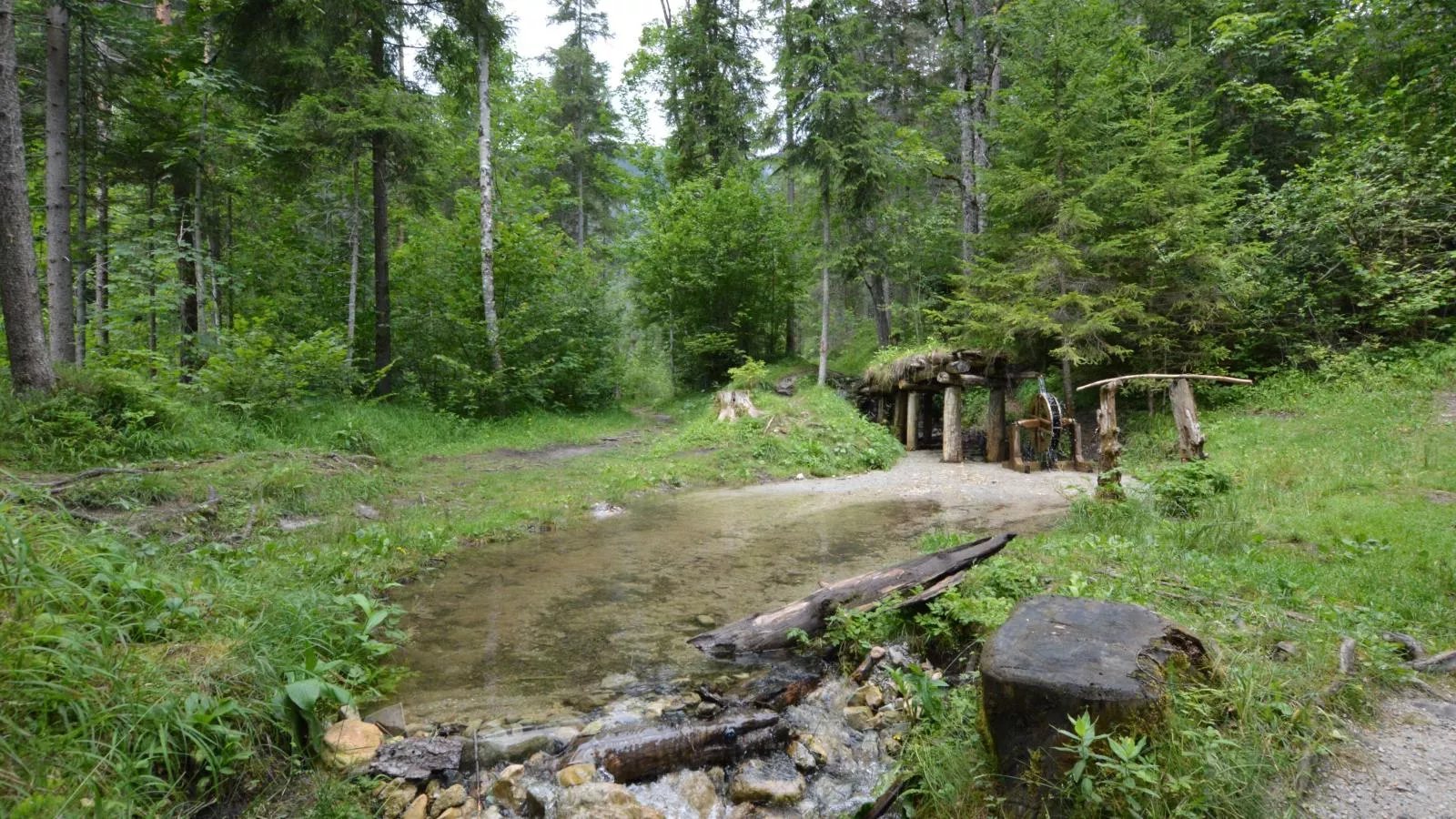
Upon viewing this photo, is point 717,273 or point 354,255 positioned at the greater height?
point 717,273

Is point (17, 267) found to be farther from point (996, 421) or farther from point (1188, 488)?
point (996, 421)

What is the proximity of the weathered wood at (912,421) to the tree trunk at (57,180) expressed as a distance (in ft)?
59.7

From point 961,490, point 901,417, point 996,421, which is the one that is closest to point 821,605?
point 961,490

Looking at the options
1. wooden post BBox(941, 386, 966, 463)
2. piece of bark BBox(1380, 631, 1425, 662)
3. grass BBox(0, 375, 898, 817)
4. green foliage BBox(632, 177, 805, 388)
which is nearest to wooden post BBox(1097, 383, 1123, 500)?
piece of bark BBox(1380, 631, 1425, 662)

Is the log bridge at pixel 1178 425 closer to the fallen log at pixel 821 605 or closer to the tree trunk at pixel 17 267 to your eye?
the fallen log at pixel 821 605

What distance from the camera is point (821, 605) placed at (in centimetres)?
511

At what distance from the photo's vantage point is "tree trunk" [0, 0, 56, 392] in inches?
299

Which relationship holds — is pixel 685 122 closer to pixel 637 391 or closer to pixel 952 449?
pixel 637 391

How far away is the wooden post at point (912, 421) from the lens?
61.1ft

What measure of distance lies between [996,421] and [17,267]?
18268 mm

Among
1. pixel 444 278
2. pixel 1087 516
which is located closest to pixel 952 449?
pixel 1087 516

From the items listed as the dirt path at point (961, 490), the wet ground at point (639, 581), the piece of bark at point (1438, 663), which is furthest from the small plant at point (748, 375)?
the piece of bark at point (1438, 663)

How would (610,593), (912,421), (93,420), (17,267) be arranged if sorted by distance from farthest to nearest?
(912,421), (93,420), (17,267), (610,593)

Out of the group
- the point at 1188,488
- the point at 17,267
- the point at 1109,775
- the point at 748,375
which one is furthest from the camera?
the point at 748,375
